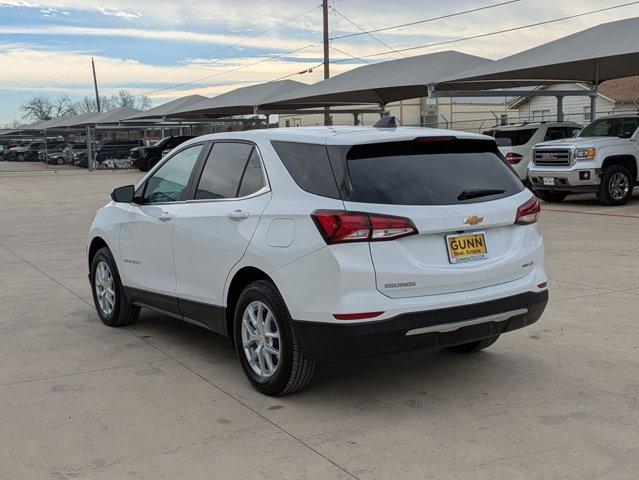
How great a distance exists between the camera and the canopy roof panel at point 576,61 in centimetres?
1686

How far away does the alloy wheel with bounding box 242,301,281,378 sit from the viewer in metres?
4.38

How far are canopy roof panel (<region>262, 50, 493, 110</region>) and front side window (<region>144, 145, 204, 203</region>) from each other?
1697 centimetres

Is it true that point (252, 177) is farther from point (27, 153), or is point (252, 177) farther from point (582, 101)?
point (27, 153)

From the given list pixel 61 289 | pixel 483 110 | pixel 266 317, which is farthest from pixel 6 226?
pixel 483 110

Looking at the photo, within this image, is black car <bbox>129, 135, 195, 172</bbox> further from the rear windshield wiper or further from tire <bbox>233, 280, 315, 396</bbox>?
the rear windshield wiper

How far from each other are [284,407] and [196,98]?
41337mm

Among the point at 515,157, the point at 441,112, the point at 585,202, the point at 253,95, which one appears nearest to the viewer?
the point at 585,202

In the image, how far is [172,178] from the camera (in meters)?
5.63

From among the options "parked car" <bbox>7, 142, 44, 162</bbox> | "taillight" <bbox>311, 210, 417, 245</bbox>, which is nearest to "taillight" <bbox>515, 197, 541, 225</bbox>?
"taillight" <bbox>311, 210, 417, 245</bbox>

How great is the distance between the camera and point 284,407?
170 inches

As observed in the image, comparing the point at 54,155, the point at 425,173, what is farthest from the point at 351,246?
the point at 54,155

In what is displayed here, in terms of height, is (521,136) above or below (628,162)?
above

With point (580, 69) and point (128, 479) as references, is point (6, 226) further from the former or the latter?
point (580, 69)

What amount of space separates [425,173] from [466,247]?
1.69 feet
